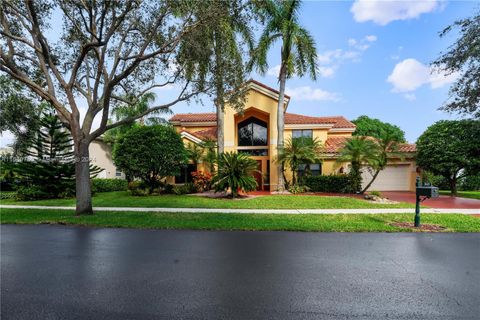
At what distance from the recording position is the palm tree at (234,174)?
15750 millimetres

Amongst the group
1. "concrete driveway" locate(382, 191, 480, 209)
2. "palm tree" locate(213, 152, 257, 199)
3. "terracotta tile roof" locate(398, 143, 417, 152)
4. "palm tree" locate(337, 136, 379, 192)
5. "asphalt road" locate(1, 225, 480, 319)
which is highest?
"terracotta tile roof" locate(398, 143, 417, 152)

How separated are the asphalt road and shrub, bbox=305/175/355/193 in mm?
12164

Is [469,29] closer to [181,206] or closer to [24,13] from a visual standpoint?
[181,206]

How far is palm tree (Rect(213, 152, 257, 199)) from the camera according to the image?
51.7 ft

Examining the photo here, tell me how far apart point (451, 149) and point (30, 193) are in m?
26.8

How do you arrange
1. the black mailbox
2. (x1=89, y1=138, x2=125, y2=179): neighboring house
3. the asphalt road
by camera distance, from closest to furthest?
the asphalt road
the black mailbox
(x1=89, y1=138, x2=125, y2=179): neighboring house

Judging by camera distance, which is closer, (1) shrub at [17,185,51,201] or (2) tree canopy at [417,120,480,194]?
(1) shrub at [17,185,51,201]

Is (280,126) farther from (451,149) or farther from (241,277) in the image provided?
(241,277)

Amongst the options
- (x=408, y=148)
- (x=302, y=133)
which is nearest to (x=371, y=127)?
(x=408, y=148)

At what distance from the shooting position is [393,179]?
2206cm

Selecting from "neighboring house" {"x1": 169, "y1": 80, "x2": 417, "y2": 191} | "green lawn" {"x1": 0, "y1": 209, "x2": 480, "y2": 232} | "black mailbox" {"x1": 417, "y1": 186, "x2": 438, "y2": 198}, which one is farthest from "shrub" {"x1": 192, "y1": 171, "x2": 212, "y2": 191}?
"black mailbox" {"x1": 417, "y1": 186, "x2": 438, "y2": 198}

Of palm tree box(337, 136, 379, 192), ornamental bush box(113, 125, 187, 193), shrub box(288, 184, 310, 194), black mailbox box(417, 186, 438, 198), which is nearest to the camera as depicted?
black mailbox box(417, 186, 438, 198)

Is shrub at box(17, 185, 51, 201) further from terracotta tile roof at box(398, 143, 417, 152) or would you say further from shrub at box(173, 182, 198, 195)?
terracotta tile roof at box(398, 143, 417, 152)

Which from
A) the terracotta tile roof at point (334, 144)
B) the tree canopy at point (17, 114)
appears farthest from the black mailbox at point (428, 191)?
the tree canopy at point (17, 114)
